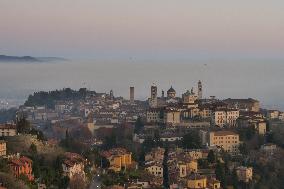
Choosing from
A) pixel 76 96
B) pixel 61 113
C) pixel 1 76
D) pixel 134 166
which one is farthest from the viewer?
pixel 1 76

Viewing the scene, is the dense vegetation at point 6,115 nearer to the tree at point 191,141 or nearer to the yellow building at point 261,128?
the yellow building at point 261,128

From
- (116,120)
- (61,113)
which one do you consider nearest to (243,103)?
(116,120)

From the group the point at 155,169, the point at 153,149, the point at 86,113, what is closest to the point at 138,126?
the point at 153,149

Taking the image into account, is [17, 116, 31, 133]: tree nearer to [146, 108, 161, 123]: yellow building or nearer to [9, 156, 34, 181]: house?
[9, 156, 34, 181]: house

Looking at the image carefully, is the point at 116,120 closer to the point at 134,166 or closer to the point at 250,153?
the point at 250,153

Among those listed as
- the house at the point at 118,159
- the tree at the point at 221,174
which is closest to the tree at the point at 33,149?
the house at the point at 118,159
